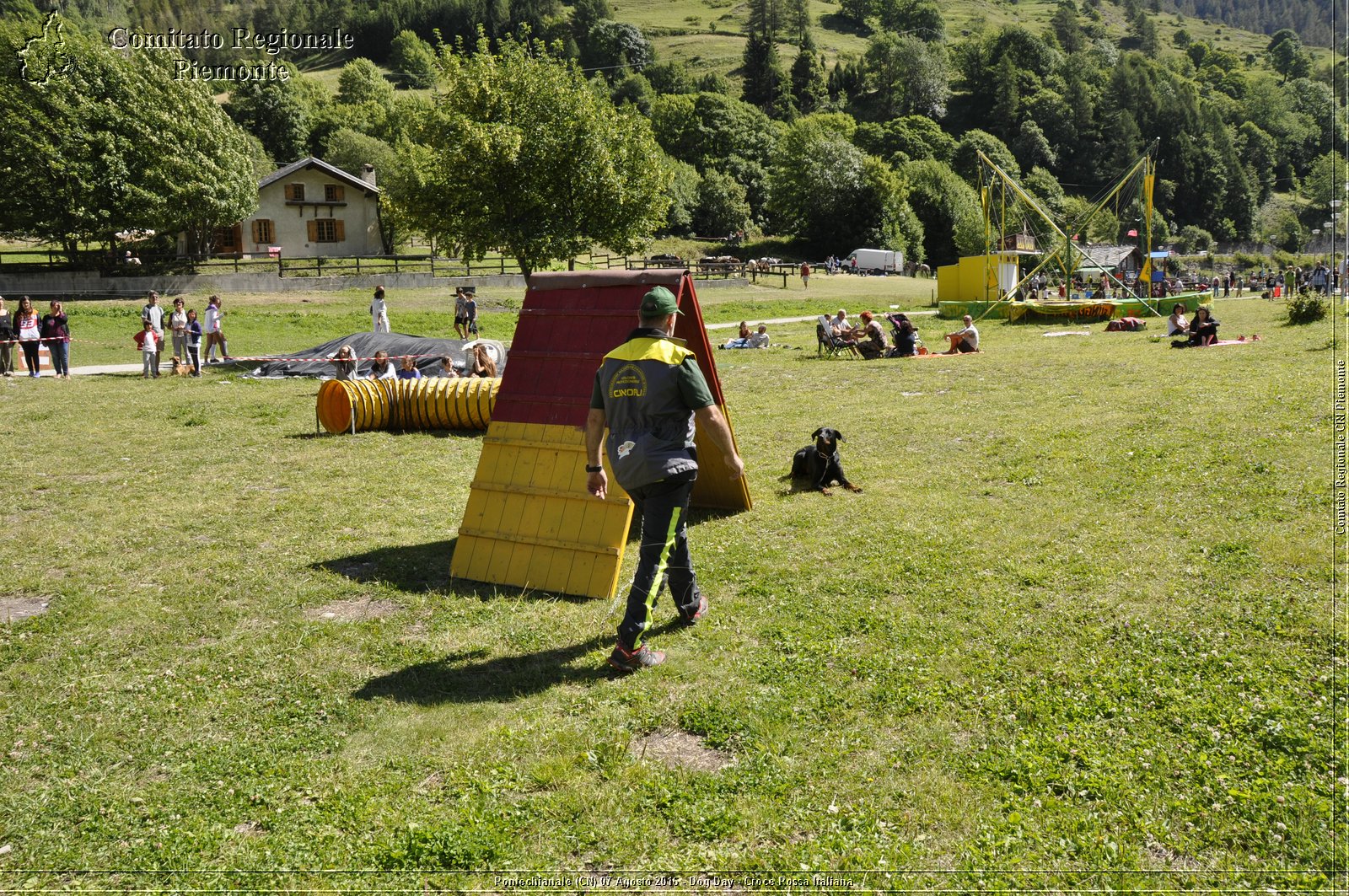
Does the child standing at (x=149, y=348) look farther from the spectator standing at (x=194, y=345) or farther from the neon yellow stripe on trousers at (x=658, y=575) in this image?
the neon yellow stripe on trousers at (x=658, y=575)

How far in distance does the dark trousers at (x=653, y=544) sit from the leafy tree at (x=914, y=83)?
15833cm

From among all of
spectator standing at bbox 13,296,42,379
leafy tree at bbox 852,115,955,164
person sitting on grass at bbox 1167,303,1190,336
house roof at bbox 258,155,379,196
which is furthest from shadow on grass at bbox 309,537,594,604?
leafy tree at bbox 852,115,955,164

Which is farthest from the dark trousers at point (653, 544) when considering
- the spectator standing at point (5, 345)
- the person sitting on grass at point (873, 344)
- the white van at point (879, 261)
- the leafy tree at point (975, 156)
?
the leafy tree at point (975, 156)

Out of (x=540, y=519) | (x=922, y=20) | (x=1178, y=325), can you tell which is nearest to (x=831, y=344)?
(x=1178, y=325)

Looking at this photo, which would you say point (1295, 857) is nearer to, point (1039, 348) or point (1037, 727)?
point (1037, 727)

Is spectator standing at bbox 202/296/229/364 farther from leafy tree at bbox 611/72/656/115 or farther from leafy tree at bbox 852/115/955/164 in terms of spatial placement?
leafy tree at bbox 611/72/656/115

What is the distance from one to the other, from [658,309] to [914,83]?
529 ft

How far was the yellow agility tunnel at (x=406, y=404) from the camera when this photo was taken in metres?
14.1

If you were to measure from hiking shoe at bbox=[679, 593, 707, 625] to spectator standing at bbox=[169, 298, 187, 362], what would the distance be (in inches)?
805

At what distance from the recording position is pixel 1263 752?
14.4ft

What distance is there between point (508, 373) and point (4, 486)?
7.31m

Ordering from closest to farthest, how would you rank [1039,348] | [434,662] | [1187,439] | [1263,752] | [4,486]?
[1263,752] → [434,662] → [1187,439] → [4,486] → [1039,348]

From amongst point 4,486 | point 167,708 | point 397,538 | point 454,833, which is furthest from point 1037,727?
point 4,486

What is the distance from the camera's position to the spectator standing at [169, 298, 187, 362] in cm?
2256
